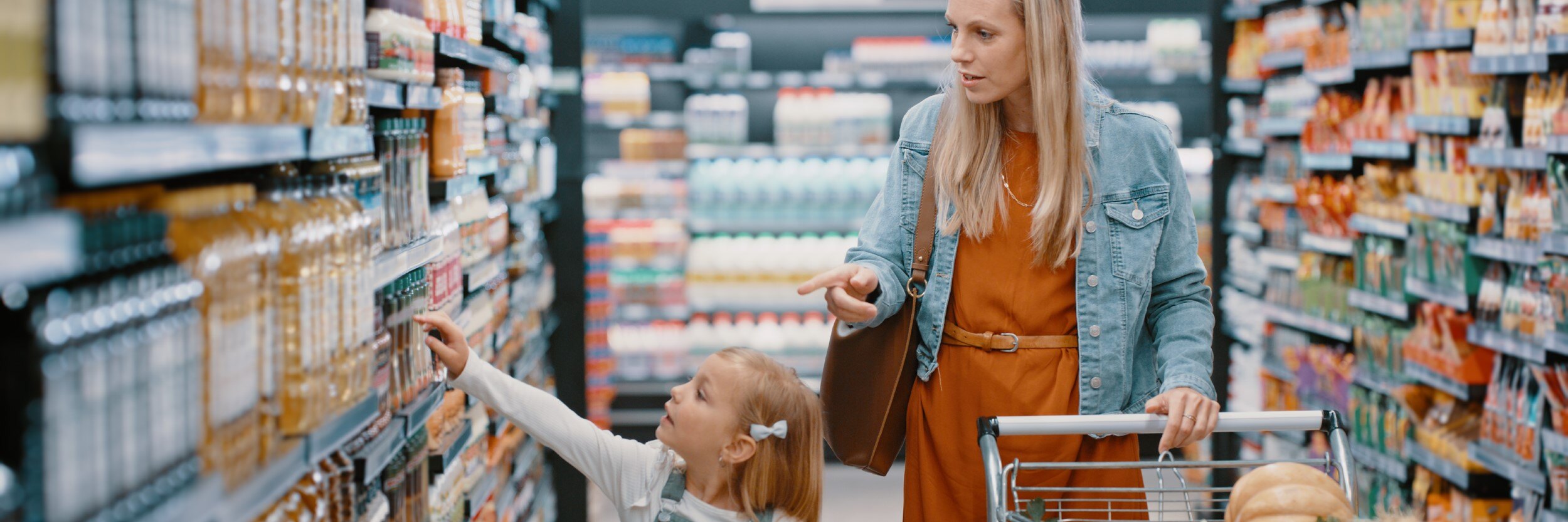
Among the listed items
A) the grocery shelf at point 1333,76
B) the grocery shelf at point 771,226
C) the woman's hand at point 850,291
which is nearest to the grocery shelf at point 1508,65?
the grocery shelf at point 1333,76

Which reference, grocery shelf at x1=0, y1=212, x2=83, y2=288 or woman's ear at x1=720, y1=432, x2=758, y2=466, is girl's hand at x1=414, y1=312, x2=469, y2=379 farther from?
grocery shelf at x1=0, y1=212, x2=83, y2=288

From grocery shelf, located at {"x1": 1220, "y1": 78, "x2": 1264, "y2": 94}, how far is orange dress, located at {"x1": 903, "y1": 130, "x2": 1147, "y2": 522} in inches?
169

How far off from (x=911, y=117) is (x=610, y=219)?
14.6ft

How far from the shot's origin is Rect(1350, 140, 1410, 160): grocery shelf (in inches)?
184

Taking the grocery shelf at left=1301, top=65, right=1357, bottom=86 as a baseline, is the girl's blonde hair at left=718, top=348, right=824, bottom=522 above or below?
below

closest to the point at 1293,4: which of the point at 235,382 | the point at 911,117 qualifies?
the point at 911,117

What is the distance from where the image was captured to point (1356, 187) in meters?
5.16

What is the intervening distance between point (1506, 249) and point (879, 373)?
2.48 m

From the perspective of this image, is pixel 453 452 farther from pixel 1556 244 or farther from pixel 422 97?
pixel 1556 244

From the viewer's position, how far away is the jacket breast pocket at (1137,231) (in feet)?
7.28

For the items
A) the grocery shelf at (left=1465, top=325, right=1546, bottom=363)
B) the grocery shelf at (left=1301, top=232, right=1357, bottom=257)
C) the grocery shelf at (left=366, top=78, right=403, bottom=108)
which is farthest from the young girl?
the grocery shelf at (left=1301, top=232, right=1357, bottom=257)

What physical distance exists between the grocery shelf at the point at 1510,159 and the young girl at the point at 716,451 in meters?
2.51

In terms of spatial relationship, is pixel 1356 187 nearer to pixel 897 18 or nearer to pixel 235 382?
pixel 897 18

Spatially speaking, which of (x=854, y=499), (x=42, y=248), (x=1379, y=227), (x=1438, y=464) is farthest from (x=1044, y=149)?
(x=854, y=499)
